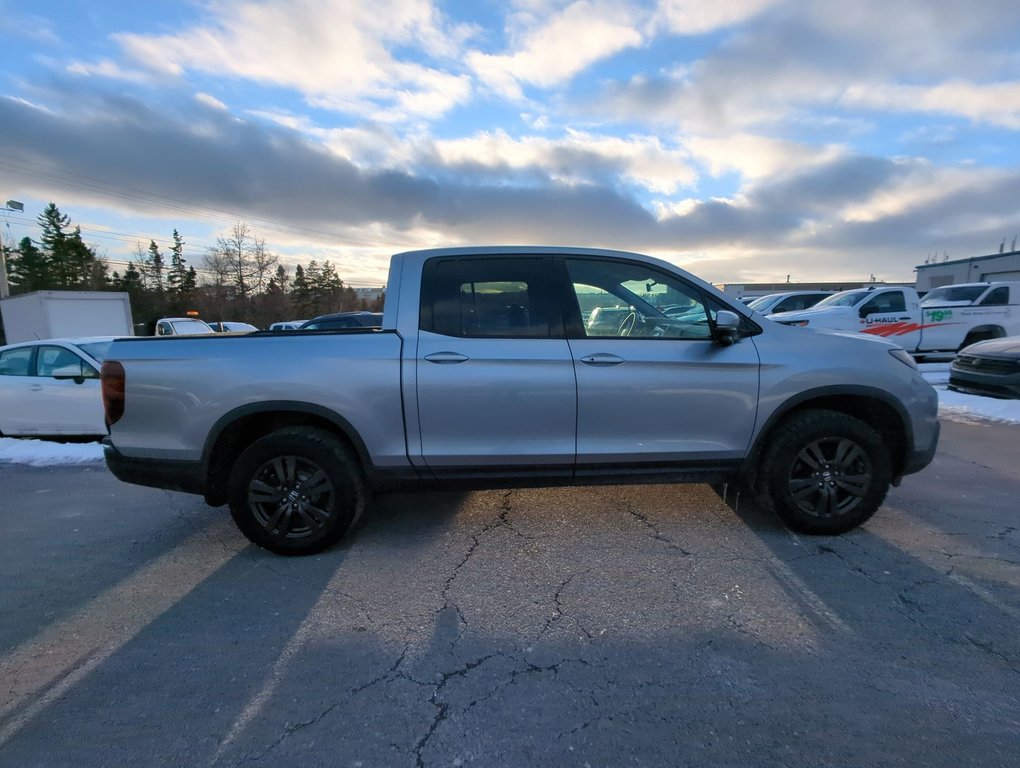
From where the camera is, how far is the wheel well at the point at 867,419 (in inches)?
131

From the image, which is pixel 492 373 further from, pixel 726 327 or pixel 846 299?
pixel 846 299

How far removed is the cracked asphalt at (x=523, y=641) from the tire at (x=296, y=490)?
7.8 inches

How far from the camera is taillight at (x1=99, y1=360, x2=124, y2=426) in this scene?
311 centimetres

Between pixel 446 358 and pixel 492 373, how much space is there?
296 mm

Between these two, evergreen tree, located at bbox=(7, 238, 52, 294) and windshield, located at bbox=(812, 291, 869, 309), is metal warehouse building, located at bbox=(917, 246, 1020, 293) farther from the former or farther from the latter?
evergreen tree, located at bbox=(7, 238, 52, 294)

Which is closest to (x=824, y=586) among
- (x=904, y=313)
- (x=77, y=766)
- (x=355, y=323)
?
(x=77, y=766)

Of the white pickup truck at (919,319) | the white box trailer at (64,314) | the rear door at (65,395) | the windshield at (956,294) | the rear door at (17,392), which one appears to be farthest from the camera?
the white box trailer at (64,314)

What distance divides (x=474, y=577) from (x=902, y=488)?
12.6 ft

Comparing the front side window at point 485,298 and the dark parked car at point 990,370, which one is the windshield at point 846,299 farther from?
the front side window at point 485,298

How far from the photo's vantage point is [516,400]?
10.2 feet

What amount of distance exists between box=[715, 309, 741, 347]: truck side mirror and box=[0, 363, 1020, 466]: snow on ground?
4.73 meters

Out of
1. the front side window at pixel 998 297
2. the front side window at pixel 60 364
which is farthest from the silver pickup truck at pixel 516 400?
the front side window at pixel 998 297

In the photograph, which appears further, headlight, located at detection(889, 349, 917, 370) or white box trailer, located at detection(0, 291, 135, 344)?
white box trailer, located at detection(0, 291, 135, 344)

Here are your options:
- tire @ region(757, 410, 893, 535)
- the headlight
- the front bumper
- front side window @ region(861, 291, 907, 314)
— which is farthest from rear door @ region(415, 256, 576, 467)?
front side window @ region(861, 291, 907, 314)
